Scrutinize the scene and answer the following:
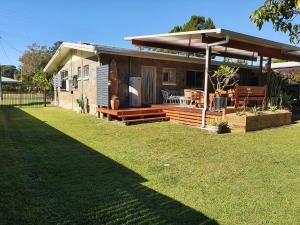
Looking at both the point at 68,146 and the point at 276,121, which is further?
the point at 276,121

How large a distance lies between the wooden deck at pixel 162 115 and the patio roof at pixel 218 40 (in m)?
2.67

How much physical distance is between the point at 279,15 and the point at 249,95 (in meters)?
7.86

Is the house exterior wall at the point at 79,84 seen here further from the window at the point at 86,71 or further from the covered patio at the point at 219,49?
Answer: the covered patio at the point at 219,49

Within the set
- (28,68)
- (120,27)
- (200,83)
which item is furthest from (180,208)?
(28,68)

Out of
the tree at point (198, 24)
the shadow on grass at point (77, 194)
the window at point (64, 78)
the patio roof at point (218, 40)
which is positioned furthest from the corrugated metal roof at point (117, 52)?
the tree at point (198, 24)

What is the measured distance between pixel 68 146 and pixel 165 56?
8.89m

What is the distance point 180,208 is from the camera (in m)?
3.88

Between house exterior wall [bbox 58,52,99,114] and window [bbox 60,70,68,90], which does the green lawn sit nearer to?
house exterior wall [bbox 58,52,99,114]

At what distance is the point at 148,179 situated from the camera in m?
5.01

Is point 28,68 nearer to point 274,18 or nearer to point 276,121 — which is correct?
point 276,121

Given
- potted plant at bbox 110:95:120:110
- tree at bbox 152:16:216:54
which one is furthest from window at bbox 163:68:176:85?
tree at bbox 152:16:216:54

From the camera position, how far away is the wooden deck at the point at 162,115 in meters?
11.0

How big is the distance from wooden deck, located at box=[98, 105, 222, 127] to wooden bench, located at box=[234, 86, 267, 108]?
1.33 metres

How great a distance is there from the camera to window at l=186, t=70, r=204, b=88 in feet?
55.1
